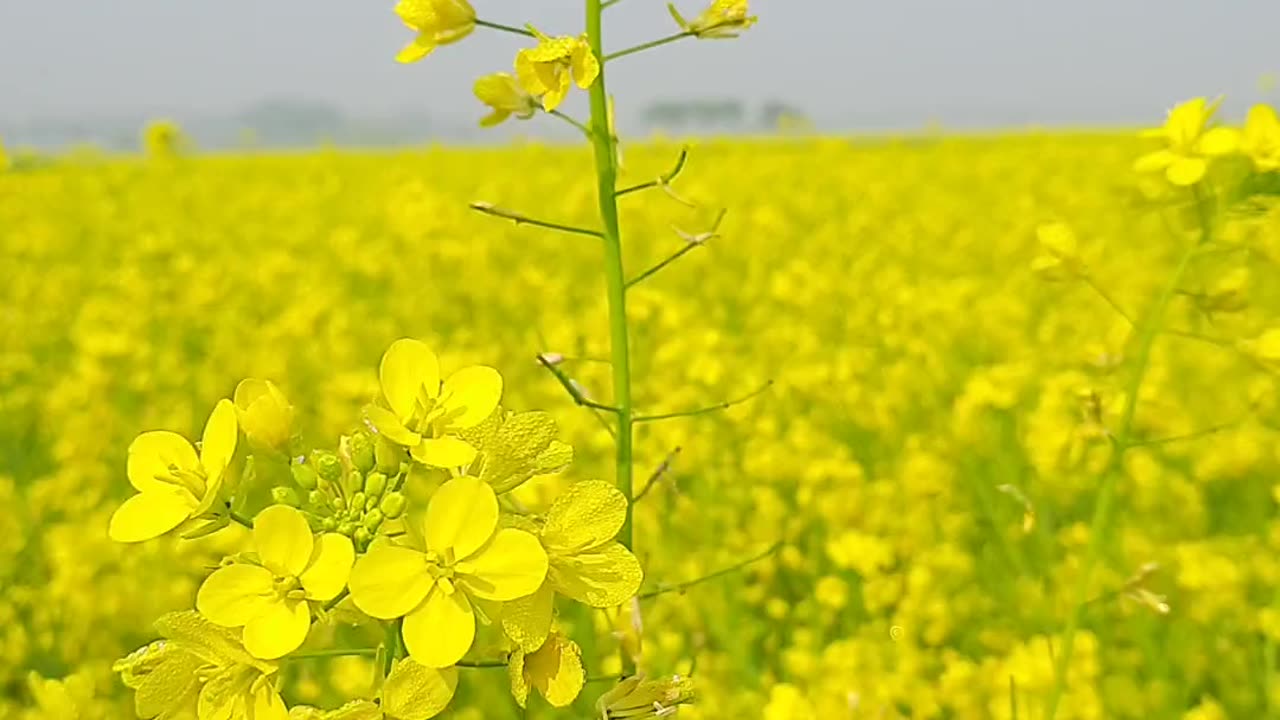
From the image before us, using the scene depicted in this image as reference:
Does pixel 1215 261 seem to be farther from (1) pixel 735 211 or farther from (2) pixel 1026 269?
(1) pixel 735 211

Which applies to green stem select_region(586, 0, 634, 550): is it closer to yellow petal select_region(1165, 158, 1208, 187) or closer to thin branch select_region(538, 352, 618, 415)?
thin branch select_region(538, 352, 618, 415)

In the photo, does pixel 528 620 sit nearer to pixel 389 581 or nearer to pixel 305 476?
pixel 389 581

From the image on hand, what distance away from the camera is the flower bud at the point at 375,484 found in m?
0.86

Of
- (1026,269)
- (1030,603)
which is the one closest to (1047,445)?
(1030,603)

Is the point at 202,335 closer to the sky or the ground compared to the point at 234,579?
closer to the ground

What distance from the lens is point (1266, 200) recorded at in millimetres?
1573

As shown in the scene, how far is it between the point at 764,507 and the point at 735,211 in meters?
6.11

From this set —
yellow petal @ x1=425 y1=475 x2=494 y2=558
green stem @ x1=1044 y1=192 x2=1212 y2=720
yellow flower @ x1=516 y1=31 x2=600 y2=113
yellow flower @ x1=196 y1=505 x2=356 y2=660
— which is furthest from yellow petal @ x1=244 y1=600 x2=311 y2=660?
green stem @ x1=1044 y1=192 x2=1212 y2=720

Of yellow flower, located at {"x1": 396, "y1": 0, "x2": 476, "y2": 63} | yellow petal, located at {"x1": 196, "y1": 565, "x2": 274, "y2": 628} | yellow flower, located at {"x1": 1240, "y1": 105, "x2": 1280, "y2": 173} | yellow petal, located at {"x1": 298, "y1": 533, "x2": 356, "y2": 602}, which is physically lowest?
yellow petal, located at {"x1": 196, "y1": 565, "x2": 274, "y2": 628}

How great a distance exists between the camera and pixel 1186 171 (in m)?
1.58

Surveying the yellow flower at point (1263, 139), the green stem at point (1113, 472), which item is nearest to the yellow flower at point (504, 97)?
the green stem at point (1113, 472)

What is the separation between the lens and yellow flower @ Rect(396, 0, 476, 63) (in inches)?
44.5

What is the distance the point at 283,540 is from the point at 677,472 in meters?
2.18

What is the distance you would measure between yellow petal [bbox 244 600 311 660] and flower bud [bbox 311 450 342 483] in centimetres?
14
